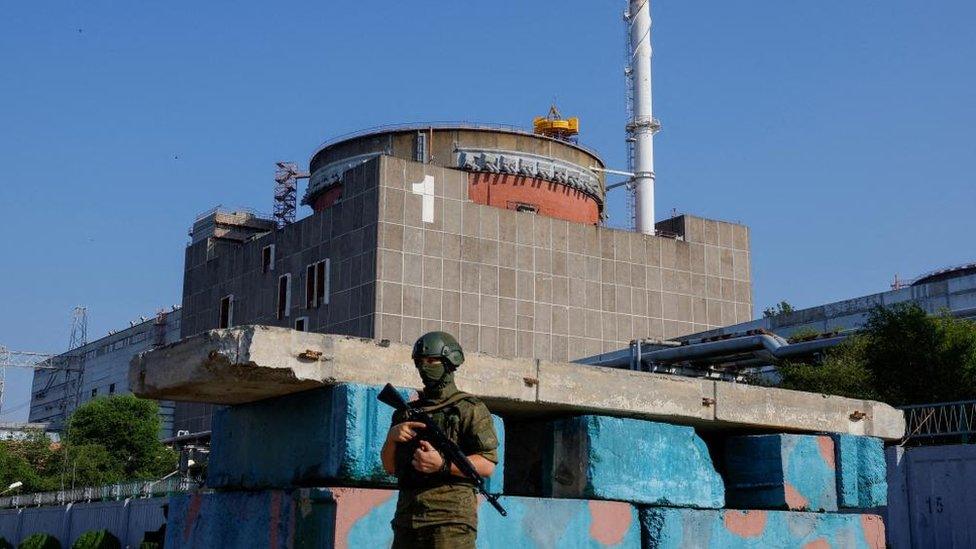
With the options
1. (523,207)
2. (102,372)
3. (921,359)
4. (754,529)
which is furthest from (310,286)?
(754,529)

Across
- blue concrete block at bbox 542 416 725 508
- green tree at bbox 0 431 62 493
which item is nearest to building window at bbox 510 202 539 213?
green tree at bbox 0 431 62 493

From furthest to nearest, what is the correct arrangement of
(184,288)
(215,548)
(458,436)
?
(184,288), (215,548), (458,436)

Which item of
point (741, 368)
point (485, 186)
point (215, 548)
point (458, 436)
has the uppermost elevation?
point (485, 186)

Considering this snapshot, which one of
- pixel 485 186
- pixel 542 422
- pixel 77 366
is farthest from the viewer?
pixel 77 366

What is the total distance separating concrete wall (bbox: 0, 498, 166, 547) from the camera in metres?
22.9

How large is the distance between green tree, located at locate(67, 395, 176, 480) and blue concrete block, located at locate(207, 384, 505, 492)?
4224 cm

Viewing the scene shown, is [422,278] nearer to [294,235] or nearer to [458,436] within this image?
[294,235]

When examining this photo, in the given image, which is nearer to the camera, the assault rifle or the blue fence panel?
the assault rifle

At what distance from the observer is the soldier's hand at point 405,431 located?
168 inches

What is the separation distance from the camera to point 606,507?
5848mm

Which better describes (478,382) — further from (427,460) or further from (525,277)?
(525,277)

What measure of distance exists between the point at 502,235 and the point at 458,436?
139 ft

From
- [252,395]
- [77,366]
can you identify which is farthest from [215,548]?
[77,366]

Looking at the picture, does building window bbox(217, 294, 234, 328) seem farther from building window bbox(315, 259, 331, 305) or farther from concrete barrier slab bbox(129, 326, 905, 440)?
concrete barrier slab bbox(129, 326, 905, 440)
